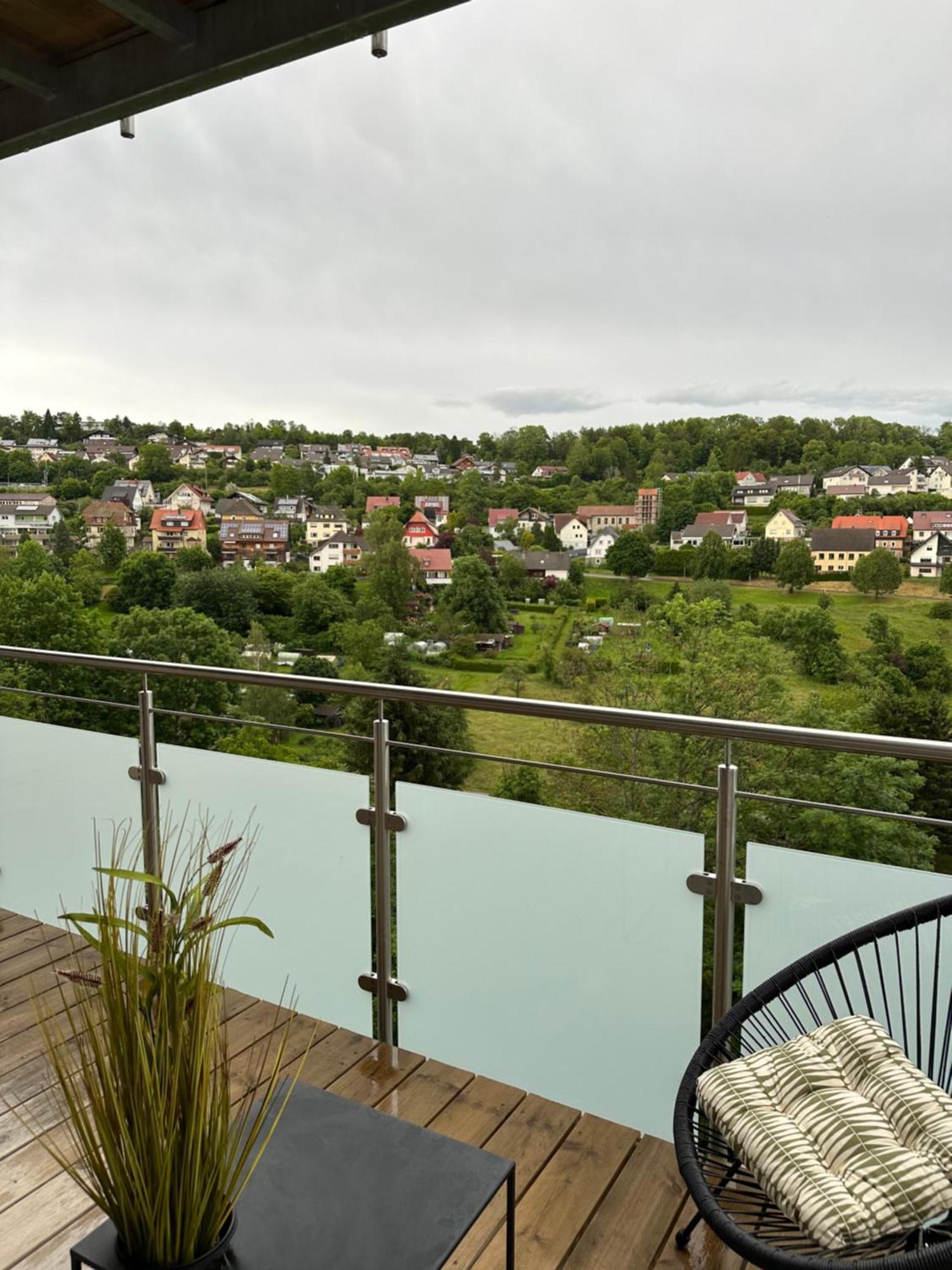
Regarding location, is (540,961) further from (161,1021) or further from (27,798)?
(27,798)

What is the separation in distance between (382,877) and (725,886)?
0.94 metres

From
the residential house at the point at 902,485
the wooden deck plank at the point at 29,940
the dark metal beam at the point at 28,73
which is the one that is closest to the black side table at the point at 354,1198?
the wooden deck plank at the point at 29,940

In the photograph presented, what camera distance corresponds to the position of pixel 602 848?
2.26 metres

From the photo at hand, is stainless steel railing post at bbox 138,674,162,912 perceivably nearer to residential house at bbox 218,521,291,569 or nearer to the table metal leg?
the table metal leg

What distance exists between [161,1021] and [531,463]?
3646 cm

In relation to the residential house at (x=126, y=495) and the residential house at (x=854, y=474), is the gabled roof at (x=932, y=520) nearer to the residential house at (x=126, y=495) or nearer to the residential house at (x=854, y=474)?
the residential house at (x=854, y=474)

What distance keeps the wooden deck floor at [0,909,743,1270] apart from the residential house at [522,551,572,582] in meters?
34.2

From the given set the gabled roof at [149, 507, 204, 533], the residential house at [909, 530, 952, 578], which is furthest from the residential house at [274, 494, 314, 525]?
the residential house at [909, 530, 952, 578]

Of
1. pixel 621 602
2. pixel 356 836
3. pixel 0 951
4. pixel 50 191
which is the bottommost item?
pixel 621 602

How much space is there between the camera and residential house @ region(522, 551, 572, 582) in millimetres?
36594

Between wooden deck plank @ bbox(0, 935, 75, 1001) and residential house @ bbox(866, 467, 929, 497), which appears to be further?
residential house @ bbox(866, 467, 929, 497)

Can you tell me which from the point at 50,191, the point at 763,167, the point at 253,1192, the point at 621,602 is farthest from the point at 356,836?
the point at 763,167

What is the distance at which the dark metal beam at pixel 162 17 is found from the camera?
2.28 metres

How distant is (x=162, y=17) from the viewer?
7.95ft
